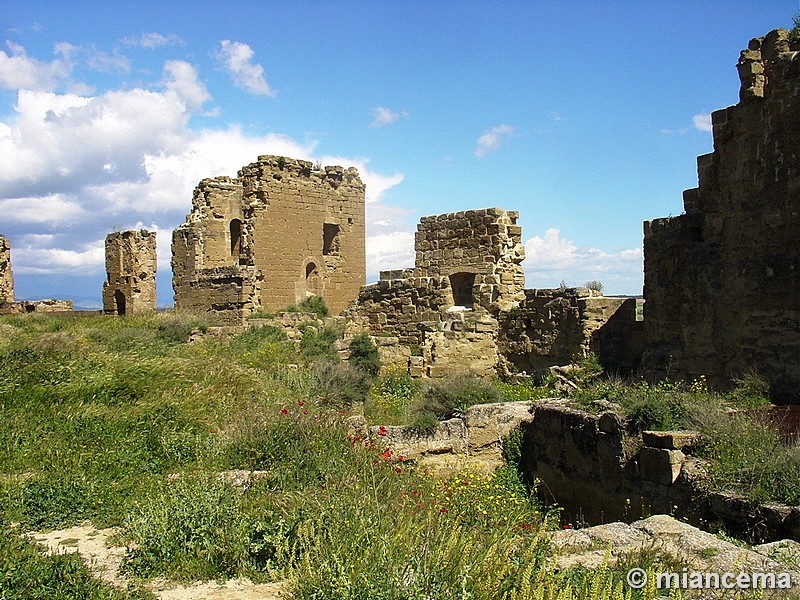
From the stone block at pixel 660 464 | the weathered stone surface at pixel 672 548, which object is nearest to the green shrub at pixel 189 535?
the weathered stone surface at pixel 672 548

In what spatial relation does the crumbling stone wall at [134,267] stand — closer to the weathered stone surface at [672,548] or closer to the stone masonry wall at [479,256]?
the stone masonry wall at [479,256]

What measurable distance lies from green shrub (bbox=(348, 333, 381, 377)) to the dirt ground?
357 inches

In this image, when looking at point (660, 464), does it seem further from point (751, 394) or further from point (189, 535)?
point (189, 535)

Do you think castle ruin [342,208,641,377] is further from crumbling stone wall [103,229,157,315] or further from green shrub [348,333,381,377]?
crumbling stone wall [103,229,157,315]

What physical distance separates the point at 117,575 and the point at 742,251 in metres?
9.79

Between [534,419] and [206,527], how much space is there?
5.26 m

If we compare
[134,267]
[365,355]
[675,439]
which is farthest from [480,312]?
[134,267]

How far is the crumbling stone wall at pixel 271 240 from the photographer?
19203mm

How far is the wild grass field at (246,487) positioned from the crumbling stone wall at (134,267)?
1198 centimetres

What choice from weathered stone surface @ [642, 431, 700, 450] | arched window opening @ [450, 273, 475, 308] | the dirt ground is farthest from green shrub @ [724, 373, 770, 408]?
arched window opening @ [450, 273, 475, 308]

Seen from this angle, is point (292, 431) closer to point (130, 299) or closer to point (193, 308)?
point (193, 308)

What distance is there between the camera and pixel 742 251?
1037 centimetres

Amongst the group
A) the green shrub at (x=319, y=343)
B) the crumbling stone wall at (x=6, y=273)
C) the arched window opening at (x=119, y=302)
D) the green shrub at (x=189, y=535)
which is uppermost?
the crumbling stone wall at (x=6, y=273)

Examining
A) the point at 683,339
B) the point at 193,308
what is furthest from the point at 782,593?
the point at 193,308
